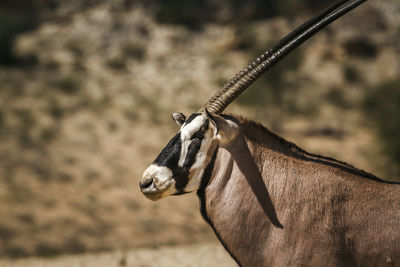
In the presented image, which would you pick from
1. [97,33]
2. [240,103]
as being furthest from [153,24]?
[240,103]

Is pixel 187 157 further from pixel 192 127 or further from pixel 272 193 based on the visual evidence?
pixel 272 193

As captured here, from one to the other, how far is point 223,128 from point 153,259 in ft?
15.9

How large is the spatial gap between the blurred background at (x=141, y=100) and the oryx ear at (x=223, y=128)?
4.36 m

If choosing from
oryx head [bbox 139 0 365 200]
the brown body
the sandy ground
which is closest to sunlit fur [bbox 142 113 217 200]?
oryx head [bbox 139 0 365 200]

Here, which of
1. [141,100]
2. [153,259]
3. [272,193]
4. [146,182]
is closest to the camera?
[146,182]

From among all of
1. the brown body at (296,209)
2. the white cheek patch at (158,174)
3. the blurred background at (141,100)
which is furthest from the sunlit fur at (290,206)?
the blurred background at (141,100)

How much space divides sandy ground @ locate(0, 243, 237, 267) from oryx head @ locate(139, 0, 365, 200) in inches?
161

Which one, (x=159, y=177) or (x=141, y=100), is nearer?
(x=159, y=177)

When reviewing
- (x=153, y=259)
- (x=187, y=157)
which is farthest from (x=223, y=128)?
(x=153, y=259)

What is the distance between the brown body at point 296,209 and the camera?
3.21 meters

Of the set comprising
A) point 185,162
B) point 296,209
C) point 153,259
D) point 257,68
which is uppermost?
point 257,68

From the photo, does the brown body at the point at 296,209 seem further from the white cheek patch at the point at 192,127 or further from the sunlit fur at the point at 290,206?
the white cheek patch at the point at 192,127

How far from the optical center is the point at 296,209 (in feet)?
11.0

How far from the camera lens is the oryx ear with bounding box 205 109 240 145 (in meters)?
3.36
